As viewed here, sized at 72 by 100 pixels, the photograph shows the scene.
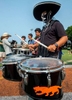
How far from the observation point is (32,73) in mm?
2297

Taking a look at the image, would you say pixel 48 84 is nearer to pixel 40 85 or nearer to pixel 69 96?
pixel 40 85

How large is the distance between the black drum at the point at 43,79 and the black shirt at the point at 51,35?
1.74 feet

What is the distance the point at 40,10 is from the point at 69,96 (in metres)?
2.41

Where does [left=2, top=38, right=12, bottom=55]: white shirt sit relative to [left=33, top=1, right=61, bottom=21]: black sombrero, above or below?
below

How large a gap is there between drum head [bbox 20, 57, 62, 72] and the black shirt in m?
0.48

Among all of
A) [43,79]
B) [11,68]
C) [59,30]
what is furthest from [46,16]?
[43,79]

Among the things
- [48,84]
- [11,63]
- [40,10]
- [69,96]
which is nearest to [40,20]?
[40,10]

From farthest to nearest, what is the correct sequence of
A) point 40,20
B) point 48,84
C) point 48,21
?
point 40,20, point 48,21, point 48,84

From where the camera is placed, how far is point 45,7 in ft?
9.91

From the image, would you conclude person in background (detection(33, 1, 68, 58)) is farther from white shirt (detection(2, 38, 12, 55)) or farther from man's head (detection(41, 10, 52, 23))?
white shirt (detection(2, 38, 12, 55))

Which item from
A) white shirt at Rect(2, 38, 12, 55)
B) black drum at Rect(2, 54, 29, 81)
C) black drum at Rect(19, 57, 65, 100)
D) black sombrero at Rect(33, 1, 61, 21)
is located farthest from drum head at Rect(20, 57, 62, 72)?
white shirt at Rect(2, 38, 12, 55)

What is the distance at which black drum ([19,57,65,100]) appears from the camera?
7.39 feet

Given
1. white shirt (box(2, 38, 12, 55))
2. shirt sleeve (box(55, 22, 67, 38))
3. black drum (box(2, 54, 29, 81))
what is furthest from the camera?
white shirt (box(2, 38, 12, 55))

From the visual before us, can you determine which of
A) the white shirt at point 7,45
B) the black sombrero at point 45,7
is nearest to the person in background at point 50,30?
the black sombrero at point 45,7
